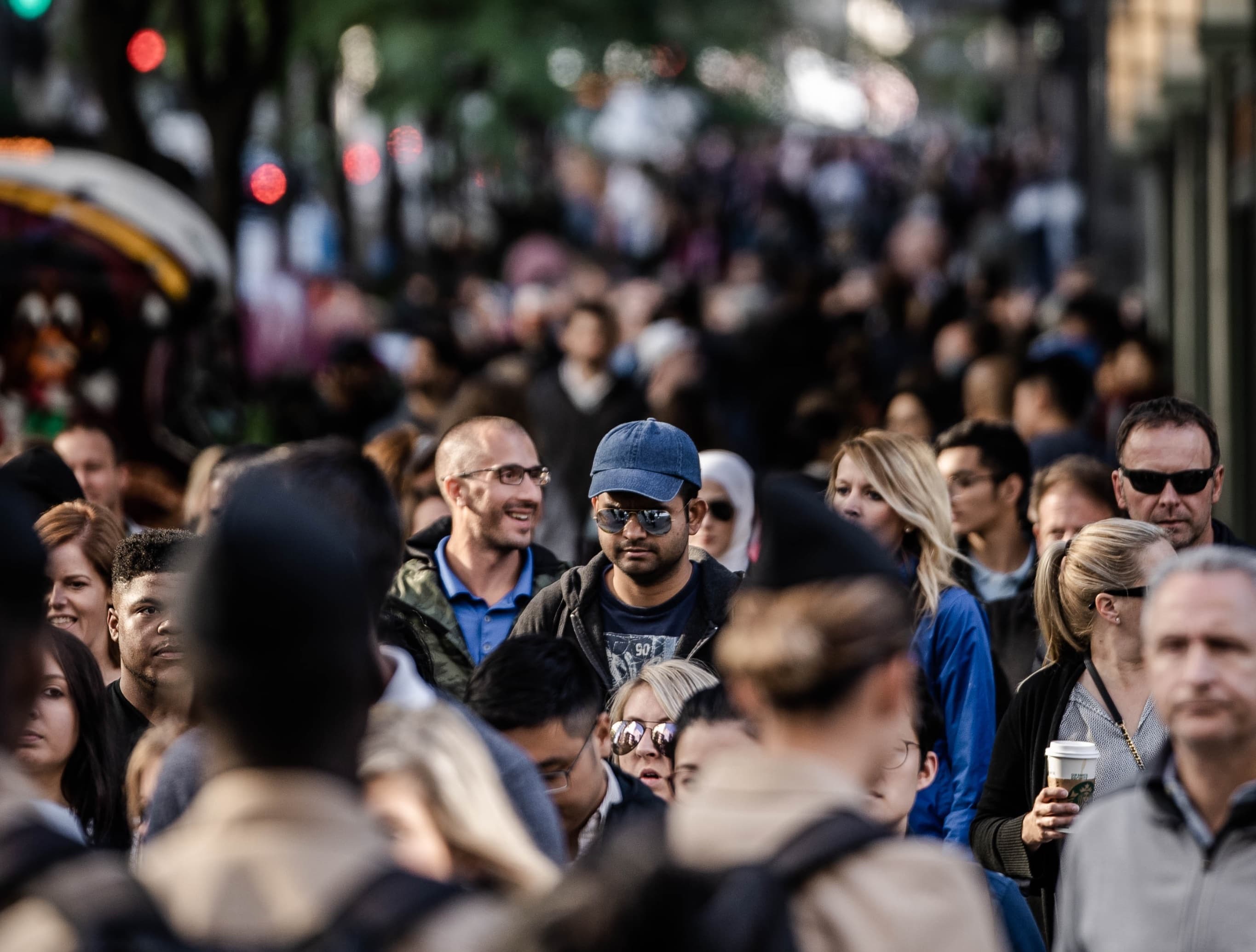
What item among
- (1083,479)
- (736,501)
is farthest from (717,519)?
(1083,479)

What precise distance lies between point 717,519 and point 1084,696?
7.70 feet

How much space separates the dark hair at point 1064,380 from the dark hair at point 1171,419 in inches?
120

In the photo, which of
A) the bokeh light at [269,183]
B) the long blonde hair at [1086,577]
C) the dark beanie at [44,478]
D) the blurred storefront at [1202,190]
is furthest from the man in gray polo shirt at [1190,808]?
the bokeh light at [269,183]

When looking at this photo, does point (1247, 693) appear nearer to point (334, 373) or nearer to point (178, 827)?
point (178, 827)

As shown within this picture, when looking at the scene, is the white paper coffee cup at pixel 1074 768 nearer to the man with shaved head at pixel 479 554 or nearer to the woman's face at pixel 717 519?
the man with shaved head at pixel 479 554

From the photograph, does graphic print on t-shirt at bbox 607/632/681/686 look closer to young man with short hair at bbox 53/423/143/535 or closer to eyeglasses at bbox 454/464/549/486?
eyeglasses at bbox 454/464/549/486

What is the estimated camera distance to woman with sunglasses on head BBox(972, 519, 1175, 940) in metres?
5.64

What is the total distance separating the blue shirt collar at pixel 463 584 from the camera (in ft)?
23.4

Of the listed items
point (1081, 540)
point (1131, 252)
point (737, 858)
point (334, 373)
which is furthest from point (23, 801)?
point (1131, 252)

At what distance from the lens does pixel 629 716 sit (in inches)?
217

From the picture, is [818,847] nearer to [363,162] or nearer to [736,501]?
[736,501]

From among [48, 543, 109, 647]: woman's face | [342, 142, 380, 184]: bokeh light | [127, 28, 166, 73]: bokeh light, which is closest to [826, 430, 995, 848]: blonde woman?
[48, 543, 109, 647]: woman's face

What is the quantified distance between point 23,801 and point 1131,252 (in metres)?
25.2

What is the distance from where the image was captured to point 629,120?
3300 centimetres
